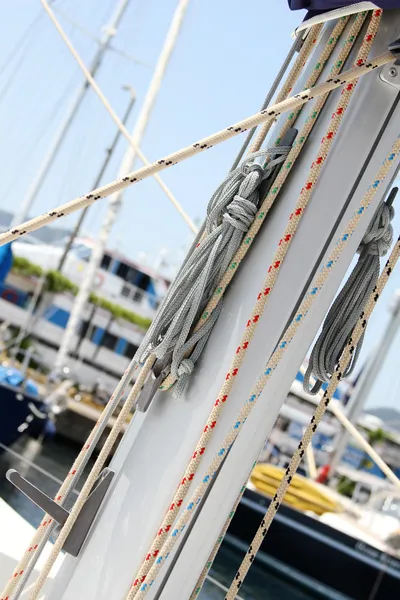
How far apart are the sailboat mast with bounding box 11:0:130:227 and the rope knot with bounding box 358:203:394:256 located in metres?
15.1

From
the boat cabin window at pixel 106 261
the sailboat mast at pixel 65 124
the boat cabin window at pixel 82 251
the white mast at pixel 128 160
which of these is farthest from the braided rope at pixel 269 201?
the boat cabin window at pixel 106 261

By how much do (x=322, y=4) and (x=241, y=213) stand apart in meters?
0.49

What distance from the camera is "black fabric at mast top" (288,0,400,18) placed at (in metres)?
1.53

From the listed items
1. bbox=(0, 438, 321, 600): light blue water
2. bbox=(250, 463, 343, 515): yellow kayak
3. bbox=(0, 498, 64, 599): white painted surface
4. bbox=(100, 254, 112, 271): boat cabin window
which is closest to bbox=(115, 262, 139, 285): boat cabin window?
bbox=(100, 254, 112, 271): boat cabin window

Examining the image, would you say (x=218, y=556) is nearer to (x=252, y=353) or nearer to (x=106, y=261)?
(x=252, y=353)

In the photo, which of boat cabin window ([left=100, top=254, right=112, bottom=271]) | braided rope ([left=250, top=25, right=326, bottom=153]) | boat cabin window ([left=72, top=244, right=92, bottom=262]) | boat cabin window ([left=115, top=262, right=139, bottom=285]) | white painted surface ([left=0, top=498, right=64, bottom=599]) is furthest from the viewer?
boat cabin window ([left=115, top=262, right=139, bottom=285])

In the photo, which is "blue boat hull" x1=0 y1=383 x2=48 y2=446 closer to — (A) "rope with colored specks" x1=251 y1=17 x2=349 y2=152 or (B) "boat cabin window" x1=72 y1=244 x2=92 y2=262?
(A) "rope with colored specks" x1=251 y1=17 x2=349 y2=152

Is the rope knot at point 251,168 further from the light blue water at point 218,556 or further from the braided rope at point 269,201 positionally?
the light blue water at point 218,556

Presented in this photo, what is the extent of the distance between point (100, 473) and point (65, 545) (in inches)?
6.8

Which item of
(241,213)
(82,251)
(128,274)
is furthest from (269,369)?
(128,274)

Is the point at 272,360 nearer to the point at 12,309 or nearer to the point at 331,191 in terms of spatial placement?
the point at 331,191

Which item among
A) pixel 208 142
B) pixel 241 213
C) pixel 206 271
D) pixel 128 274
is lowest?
pixel 206 271

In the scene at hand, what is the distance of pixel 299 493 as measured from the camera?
10070 mm

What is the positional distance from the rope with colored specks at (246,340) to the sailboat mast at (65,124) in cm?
1508
